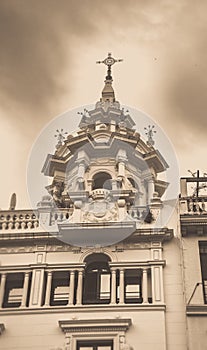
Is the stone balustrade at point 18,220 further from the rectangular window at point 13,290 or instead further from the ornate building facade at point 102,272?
the rectangular window at point 13,290

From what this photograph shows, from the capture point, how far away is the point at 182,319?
26.8 meters

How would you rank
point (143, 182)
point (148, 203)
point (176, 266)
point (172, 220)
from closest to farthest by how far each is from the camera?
point (176, 266) → point (172, 220) → point (148, 203) → point (143, 182)

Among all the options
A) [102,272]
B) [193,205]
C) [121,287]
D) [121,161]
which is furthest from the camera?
[121,161]

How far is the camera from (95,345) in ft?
87.1

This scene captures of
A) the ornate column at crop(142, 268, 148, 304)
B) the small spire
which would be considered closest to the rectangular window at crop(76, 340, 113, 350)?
the ornate column at crop(142, 268, 148, 304)

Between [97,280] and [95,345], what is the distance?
3272mm

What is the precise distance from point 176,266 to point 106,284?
303 centimetres

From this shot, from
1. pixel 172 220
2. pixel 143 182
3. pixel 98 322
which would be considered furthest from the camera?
pixel 143 182

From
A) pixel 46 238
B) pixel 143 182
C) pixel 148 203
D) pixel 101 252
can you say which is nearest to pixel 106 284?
pixel 101 252

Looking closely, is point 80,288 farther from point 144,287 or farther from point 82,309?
point 144,287

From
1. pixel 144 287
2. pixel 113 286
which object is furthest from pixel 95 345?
pixel 144 287

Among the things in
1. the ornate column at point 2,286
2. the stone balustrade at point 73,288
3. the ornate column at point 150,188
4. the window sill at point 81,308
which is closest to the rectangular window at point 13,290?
the stone balustrade at point 73,288

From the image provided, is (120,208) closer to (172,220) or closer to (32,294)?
(172,220)

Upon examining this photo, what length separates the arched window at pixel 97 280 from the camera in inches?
1117
